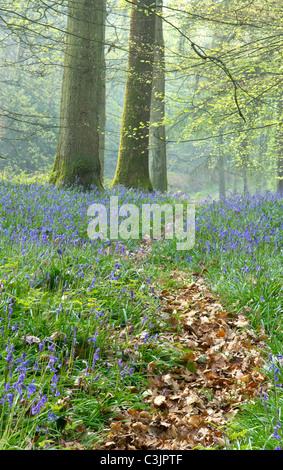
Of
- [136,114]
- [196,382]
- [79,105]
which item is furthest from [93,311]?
[136,114]

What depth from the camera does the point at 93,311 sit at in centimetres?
312

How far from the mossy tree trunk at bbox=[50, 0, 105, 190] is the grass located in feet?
5.12

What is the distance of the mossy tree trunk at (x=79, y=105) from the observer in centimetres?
816

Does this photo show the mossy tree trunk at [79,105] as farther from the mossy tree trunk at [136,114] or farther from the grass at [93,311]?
the grass at [93,311]

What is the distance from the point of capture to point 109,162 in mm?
39062

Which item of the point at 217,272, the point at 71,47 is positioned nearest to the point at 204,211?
the point at 217,272

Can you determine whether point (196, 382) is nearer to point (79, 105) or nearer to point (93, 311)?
point (93, 311)

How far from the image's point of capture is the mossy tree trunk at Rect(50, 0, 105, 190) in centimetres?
816

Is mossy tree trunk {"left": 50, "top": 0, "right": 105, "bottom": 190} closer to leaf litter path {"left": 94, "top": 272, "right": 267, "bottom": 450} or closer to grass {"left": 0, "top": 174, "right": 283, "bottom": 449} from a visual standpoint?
grass {"left": 0, "top": 174, "right": 283, "bottom": 449}

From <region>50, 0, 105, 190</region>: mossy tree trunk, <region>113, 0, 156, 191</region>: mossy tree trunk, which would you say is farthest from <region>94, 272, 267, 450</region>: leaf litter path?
<region>113, 0, 156, 191</region>: mossy tree trunk

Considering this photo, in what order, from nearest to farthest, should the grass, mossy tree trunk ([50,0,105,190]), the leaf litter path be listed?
1. the grass
2. the leaf litter path
3. mossy tree trunk ([50,0,105,190])

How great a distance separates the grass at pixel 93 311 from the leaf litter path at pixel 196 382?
0.11 meters
